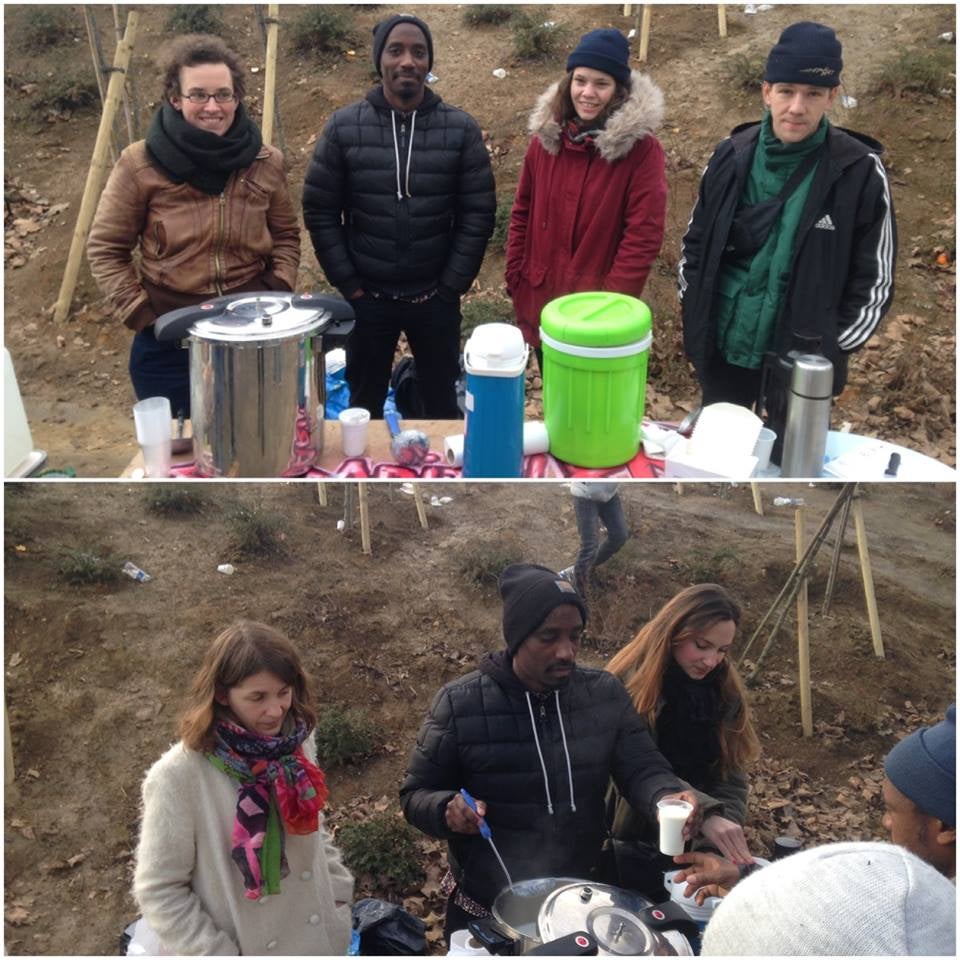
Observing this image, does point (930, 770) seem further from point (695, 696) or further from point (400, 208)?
point (400, 208)

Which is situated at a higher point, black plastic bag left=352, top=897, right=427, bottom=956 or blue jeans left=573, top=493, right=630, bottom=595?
blue jeans left=573, top=493, right=630, bottom=595

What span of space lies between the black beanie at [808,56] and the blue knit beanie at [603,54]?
455 mm

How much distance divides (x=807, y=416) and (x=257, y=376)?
1.19 meters

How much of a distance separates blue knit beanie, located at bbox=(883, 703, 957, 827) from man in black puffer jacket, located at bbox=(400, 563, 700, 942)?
0.40 meters

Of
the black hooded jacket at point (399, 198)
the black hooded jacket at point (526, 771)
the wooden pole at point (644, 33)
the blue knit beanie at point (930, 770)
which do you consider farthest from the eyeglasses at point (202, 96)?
the wooden pole at point (644, 33)

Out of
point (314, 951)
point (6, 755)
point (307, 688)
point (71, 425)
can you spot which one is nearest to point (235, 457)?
point (307, 688)

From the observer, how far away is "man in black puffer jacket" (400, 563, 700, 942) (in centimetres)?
188

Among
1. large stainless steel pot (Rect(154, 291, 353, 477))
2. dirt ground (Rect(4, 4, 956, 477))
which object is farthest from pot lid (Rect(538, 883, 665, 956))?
dirt ground (Rect(4, 4, 956, 477))

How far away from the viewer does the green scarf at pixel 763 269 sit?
2.69 m

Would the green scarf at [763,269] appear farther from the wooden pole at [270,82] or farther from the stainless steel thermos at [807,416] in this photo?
the wooden pole at [270,82]

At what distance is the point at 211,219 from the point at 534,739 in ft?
5.52

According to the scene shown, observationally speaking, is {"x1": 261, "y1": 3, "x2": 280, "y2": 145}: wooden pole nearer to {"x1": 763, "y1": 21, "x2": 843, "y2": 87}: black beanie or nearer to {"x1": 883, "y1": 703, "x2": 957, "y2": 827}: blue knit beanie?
{"x1": 763, "y1": 21, "x2": 843, "y2": 87}: black beanie

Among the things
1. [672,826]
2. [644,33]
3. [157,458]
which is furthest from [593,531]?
[644,33]

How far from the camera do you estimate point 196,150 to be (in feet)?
8.73
